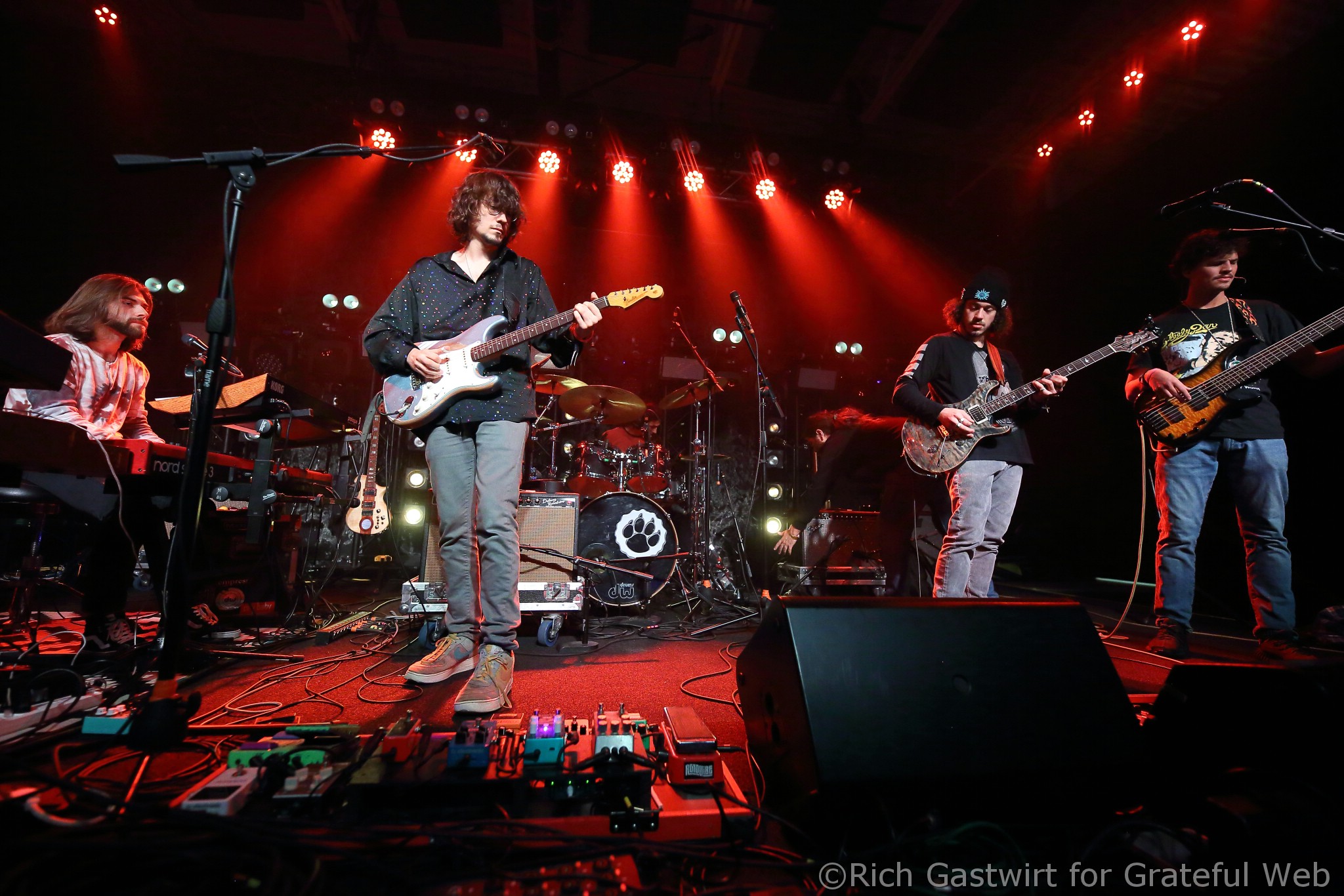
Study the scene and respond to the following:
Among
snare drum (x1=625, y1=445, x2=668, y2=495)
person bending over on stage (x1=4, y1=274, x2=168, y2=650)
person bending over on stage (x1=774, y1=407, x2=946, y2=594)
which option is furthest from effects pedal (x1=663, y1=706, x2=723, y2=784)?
snare drum (x1=625, y1=445, x2=668, y2=495)

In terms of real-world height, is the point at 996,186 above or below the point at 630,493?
above

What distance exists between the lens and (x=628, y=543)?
15.5 feet

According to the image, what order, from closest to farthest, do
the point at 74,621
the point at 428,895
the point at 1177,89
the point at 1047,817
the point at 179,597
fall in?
the point at 428,895 < the point at 1047,817 < the point at 179,597 < the point at 74,621 < the point at 1177,89

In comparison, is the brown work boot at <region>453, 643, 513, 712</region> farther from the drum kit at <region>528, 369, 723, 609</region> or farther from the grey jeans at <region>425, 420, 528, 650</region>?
the drum kit at <region>528, 369, 723, 609</region>

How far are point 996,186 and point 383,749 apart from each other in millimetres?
9682

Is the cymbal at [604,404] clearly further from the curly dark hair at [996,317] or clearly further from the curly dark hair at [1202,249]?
the curly dark hair at [1202,249]

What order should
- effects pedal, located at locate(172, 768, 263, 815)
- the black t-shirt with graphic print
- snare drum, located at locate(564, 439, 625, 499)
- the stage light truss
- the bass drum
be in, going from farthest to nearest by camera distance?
the stage light truss → snare drum, located at locate(564, 439, 625, 499) → the bass drum → the black t-shirt with graphic print → effects pedal, located at locate(172, 768, 263, 815)

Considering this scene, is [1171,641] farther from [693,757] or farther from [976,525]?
[693,757]

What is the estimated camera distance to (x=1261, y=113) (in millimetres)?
4730

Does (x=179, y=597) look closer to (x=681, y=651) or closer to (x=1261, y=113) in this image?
(x=681, y=651)

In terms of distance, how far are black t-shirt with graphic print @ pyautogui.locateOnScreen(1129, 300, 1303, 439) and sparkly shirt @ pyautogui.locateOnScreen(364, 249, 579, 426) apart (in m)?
3.49

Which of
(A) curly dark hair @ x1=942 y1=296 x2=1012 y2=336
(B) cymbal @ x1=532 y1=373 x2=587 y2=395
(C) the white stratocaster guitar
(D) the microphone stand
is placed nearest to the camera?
(D) the microphone stand

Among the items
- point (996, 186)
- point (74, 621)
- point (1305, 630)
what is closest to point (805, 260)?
point (996, 186)

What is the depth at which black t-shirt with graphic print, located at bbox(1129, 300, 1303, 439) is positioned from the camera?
9.83ft
